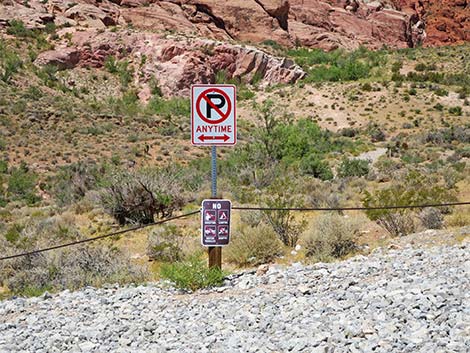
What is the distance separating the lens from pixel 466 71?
6022 centimetres

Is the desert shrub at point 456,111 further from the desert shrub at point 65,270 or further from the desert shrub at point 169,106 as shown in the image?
the desert shrub at point 65,270

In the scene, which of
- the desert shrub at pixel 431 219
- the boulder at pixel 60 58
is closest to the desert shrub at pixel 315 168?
the desert shrub at pixel 431 219

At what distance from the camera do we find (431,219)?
35.6 feet

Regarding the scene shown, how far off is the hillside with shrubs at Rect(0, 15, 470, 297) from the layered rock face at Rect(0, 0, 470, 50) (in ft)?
11.4

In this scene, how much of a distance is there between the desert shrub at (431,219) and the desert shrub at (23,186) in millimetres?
17718

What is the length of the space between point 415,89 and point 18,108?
34535 mm

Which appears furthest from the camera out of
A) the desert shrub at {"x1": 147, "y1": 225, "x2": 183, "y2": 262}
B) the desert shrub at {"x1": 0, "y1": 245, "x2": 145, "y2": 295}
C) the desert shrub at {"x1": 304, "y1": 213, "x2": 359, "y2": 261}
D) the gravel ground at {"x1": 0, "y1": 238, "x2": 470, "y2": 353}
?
the desert shrub at {"x1": 147, "y1": 225, "x2": 183, "y2": 262}

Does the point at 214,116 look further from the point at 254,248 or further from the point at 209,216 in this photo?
the point at 254,248

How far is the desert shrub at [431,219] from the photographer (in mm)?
10680

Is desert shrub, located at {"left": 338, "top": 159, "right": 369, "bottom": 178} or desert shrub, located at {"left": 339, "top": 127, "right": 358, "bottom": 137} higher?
desert shrub, located at {"left": 339, "top": 127, "right": 358, "bottom": 137}

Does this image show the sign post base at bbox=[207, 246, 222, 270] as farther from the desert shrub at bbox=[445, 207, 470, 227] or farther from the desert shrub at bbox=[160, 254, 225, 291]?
the desert shrub at bbox=[445, 207, 470, 227]

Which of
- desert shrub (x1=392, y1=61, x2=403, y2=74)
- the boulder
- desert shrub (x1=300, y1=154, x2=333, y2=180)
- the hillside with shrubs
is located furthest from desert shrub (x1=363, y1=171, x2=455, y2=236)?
desert shrub (x1=392, y1=61, x2=403, y2=74)

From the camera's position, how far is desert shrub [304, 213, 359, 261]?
31.2 feet

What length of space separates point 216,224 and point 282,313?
78.8 inches
